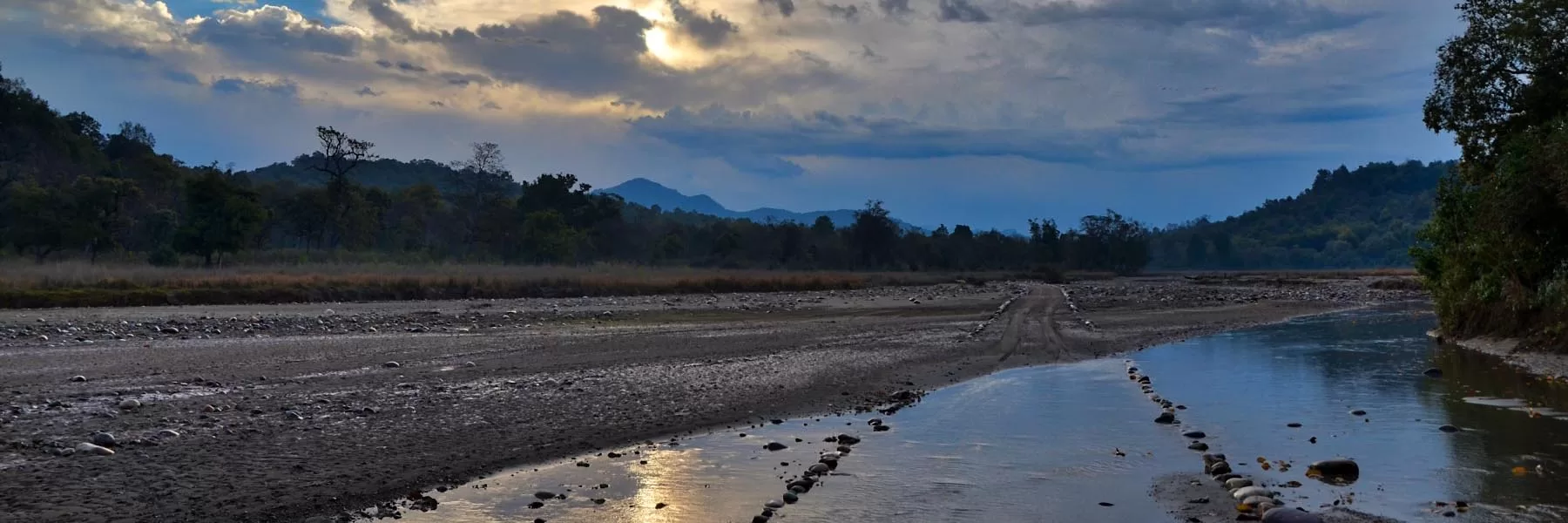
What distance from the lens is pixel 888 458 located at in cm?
1023

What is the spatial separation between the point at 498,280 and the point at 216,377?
111ft

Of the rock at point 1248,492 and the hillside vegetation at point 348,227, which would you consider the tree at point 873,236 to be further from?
the rock at point 1248,492

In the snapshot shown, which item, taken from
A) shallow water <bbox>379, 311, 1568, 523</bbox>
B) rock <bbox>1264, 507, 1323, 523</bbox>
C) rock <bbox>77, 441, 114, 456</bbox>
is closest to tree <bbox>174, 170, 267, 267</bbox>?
rock <bbox>77, 441, 114, 456</bbox>

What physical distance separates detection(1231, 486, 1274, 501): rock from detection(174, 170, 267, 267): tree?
5838 cm

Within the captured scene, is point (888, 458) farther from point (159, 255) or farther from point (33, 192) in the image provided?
point (33, 192)

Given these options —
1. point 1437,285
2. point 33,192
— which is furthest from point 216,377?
point 33,192

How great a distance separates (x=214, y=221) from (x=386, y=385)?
4909 centimetres

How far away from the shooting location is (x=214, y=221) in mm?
55656

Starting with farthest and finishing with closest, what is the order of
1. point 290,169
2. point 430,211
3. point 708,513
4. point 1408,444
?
1. point 290,169
2. point 430,211
3. point 1408,444
4. point 708,513

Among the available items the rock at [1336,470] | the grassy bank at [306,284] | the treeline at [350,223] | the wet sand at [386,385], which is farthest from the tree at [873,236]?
the rock at [1336,470]

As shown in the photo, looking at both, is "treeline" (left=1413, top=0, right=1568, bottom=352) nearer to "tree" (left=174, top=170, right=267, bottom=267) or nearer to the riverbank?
A: the riverbank

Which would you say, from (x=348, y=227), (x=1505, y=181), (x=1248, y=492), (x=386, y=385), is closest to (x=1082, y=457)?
(x=1248, y=492)

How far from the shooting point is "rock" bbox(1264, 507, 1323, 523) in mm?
7211

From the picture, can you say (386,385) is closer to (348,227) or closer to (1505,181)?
(1505,181)
